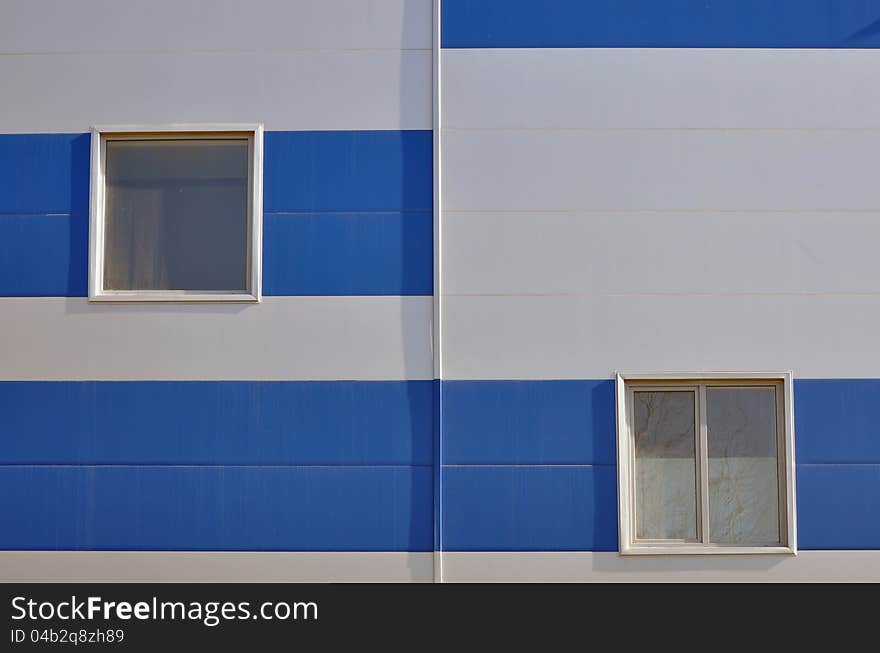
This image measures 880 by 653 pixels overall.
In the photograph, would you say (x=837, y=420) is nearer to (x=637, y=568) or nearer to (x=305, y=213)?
(x=637, y=568)

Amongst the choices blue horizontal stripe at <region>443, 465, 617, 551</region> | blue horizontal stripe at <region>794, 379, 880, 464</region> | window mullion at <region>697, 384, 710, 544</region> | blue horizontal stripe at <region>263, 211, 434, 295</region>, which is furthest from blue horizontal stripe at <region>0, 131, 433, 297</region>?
blue horizontal stripe at <region>794, 379, 880, 464</region>

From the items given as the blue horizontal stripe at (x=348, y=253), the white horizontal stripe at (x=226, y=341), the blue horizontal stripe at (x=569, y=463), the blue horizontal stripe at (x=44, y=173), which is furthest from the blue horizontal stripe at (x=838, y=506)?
the blue horizontal stripe at (x=44, y=173)

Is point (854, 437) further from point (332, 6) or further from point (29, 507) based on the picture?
point (29, 507)

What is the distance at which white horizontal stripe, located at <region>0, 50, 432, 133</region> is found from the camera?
25.3 feet

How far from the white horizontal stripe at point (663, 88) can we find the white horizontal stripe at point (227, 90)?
0.42 m

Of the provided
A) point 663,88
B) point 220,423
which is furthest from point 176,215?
point 663,88

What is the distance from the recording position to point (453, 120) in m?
7.70

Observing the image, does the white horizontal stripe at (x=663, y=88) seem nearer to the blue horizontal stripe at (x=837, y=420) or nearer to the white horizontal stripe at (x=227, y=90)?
the white horizontal stripe at (x=227, y=90)

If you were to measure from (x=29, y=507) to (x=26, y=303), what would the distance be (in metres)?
1.39

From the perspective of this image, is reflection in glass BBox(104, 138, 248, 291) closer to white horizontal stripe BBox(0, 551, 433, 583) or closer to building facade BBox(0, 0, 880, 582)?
building facade BBox(0, 0, 880, 582)

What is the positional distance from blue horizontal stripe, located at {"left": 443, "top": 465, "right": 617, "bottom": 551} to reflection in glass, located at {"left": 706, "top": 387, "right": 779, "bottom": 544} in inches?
29.1

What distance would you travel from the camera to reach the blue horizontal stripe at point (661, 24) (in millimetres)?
7738

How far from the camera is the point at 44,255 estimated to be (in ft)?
25.2
